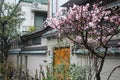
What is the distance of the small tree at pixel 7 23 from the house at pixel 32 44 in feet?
3.64

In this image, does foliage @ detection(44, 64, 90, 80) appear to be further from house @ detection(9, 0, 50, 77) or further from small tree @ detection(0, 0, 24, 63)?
small tree @ detection(0, 0, 24, 63)

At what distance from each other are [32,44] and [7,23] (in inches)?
90.9

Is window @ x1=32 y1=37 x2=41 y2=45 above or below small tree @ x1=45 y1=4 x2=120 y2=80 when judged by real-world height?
below

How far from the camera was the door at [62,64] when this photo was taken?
437 inches

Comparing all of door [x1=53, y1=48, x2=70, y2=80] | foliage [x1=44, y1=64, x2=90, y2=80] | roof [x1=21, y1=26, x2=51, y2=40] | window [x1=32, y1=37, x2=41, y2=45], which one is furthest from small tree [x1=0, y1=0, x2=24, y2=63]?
foliage [x1=44, y1=64, x2=90, y2=80]

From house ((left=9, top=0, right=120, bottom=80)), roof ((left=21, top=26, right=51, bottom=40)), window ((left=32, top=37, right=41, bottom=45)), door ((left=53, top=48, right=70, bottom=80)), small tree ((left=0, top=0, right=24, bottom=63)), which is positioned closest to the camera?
house ((left=9, top=0, right=120, bottom=80))

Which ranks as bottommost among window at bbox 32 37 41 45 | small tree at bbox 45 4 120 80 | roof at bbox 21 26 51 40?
window at bbox 32 37 41 45

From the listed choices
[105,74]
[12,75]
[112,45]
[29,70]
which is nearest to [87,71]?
[105,74]

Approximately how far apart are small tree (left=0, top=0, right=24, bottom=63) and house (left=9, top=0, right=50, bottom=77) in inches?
43.7

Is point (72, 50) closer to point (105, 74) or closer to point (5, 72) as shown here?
point (105, 74)

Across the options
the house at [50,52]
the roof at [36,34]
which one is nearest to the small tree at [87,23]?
the house at [50,52]

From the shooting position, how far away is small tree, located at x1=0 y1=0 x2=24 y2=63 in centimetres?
1947

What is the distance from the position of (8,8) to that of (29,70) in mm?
4625

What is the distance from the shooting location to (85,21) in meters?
7.00
